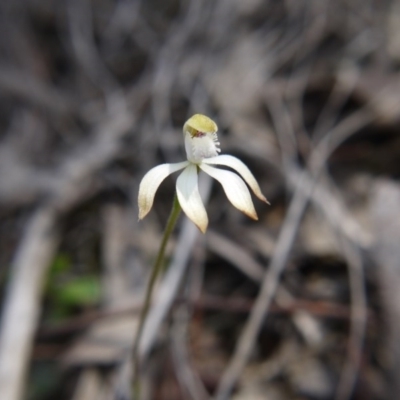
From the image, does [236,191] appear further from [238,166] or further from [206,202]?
[206,202]

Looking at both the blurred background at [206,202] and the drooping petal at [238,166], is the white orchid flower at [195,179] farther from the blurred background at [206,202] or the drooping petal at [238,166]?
the blurred background at [206,202]

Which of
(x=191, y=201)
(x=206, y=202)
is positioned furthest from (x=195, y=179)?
(x=206, y=202)

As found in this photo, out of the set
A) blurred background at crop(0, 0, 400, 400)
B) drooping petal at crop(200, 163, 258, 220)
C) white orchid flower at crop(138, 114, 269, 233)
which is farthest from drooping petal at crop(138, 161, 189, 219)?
blurred background at crop(0, 0, 400, 400)

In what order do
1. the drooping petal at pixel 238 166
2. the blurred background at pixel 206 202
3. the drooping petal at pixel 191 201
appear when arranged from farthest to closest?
the blurred background at pixel 206 202 < the drooping petal at pixel 238 166 < the drooping petal at pixel 191 201

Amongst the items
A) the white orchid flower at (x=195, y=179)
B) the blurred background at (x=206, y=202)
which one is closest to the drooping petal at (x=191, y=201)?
the white orchid flower at (x=195, y=179)

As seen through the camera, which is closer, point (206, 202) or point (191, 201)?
point (191, 201)

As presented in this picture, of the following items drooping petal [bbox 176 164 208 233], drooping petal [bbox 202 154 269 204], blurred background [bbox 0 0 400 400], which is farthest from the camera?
blurred background [bbox 0 0 400 400]

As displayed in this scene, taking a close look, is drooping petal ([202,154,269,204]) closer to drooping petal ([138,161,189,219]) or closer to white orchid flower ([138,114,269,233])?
white orchid flower ([138,114,269,233])
